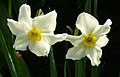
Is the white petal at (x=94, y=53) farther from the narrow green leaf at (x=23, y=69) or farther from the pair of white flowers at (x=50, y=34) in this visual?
the narrow green leaf at (x=23, y=69)

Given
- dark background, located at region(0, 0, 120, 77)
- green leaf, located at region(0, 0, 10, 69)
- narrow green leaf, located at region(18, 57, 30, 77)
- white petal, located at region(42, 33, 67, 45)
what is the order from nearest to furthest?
1. white petal, located at region(42, 33, 67, 45)
2. narrow green leaf, located at region(18, 57, 30, 77)
3. green leaf, located at region(0, 0, 10, 69)
4. dark background, located at region(0, 0, 120, 77)

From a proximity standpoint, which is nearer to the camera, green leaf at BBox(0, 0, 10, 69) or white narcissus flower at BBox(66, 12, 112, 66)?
white narcissus flower at BBox(66, 12, 112, 66)

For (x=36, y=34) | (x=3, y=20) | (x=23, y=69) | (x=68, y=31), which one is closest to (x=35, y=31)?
(x=36, y=34)

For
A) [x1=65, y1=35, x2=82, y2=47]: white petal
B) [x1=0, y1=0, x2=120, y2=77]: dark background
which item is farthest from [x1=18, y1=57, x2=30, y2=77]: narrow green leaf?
[x1=0, y1=0, x2=120, y2=77]: dark background

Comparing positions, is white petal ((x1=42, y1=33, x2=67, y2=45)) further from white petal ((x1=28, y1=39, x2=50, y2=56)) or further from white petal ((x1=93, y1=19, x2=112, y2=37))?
white petal ((x1=93, y1=19, x2=112, y2=37))

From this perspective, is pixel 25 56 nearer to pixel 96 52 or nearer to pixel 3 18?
pixel 3 18

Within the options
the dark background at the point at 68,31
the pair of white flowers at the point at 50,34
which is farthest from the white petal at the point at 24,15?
the dark background at the point at 68,31
